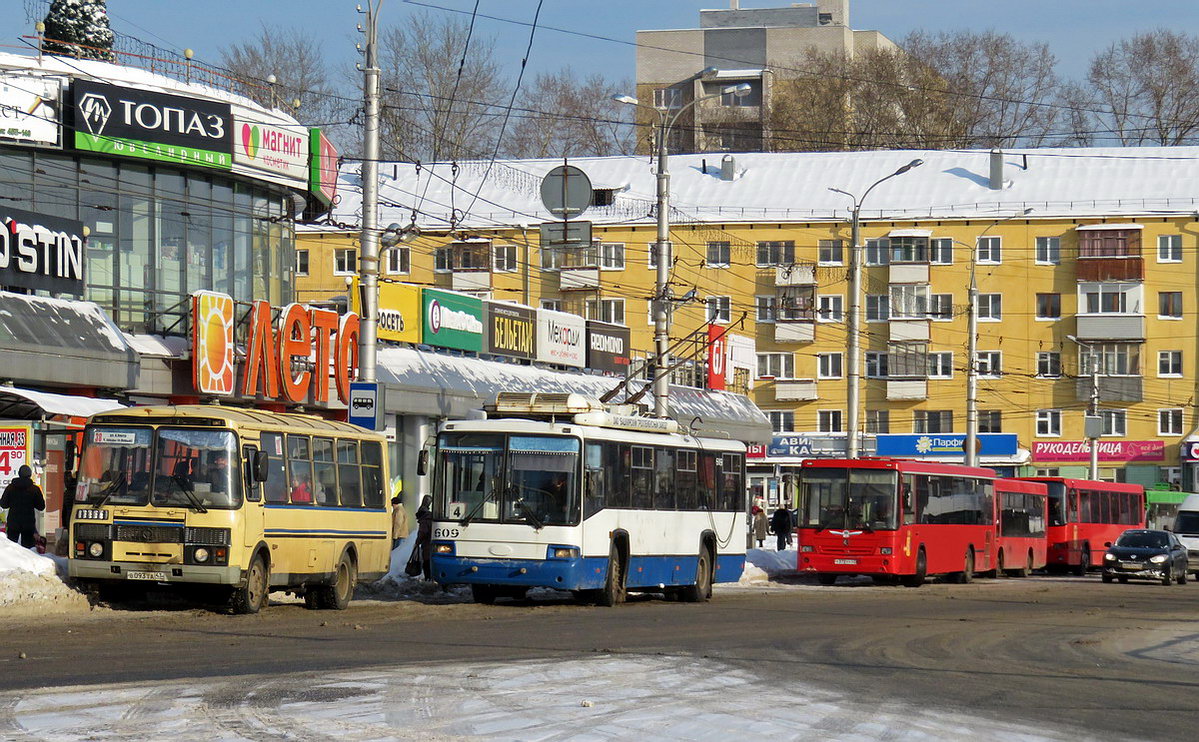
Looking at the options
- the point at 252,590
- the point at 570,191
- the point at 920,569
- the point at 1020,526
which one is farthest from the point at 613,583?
the point at 1020,526

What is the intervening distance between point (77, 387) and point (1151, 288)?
200ft

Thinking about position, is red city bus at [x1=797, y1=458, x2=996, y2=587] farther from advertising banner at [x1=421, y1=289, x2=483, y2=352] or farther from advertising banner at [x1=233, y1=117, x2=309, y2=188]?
advertising banner at [x1=233, y1=117, x2=309, y2=188]

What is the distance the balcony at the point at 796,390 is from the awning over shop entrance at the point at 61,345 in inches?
2139

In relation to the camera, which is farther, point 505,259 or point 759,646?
point 505,259

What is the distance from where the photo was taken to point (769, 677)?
1428 centimetres

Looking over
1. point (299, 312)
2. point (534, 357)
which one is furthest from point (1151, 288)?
point (299, 312)

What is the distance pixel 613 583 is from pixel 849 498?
1238cm

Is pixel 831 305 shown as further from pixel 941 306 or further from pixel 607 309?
pixel 607 309

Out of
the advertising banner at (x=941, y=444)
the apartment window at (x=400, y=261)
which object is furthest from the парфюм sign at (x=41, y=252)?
the advertising banner at (x=941, y=444)

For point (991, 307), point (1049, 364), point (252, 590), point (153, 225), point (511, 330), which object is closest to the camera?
point (252, 590)

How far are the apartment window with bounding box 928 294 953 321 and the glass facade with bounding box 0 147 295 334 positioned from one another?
50.8 meters

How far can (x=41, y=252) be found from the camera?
101 ft

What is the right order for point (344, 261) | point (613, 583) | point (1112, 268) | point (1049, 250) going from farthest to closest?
point (1049, 250) < point (344, 261) < point (1112, 268) < point (613, 583)

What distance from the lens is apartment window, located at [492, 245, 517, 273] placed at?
81669 mm
